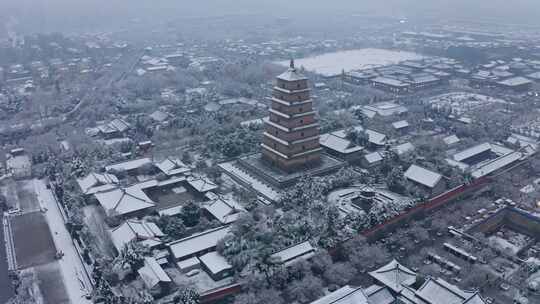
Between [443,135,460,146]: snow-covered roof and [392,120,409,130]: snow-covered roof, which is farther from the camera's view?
[392,120,409,130]: snow-covered roof

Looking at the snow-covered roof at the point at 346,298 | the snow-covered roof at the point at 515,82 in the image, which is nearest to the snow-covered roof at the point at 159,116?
the snow-covered roof at the point at 346,298

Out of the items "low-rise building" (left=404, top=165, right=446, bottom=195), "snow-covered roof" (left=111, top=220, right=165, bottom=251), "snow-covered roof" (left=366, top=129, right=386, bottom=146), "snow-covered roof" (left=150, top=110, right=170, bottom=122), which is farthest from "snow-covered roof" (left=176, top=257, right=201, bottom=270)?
"snow-covered roof" (left=150, top=110, right=170, bottom=122)

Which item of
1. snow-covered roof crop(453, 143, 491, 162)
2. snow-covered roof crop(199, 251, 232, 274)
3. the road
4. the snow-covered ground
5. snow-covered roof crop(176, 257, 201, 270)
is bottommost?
the road

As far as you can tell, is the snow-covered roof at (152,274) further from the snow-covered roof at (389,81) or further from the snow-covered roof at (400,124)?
Result: the snow-covered roof at (389,81)

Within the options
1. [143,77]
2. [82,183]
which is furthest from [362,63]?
[82,183]

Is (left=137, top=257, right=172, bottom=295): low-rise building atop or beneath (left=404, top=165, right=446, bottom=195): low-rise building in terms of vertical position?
beneath

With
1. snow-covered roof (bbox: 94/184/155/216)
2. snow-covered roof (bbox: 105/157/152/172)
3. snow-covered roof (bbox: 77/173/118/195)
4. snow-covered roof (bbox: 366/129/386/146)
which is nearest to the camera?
snow-covered roof (bbox: 94/184/155/216)

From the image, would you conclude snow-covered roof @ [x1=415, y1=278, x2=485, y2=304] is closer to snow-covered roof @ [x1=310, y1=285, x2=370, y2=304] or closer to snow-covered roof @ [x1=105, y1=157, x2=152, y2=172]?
snow-covered roof @ [x1=310, y1=285, x2=370, y2=304]
